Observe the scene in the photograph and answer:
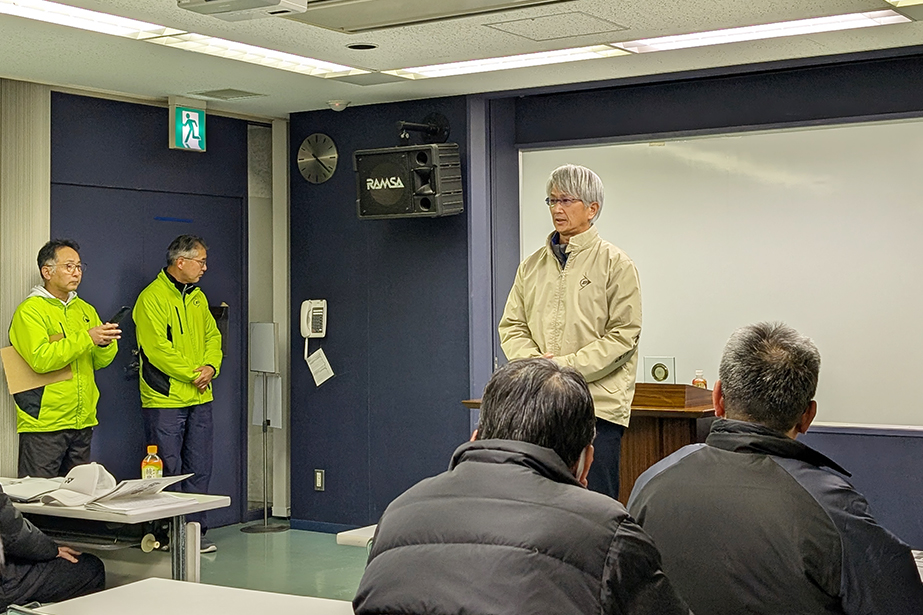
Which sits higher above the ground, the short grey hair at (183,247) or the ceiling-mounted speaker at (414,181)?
the ceiling-mounted speaker at (414,181)

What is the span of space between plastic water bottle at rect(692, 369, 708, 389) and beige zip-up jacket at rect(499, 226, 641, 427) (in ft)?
6.59

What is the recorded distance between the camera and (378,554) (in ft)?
6.42

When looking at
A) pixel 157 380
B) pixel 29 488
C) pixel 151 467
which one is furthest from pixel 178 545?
pixel 157 380

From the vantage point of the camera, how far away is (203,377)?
22.2 feet

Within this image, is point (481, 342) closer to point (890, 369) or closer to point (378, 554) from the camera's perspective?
point (890, 369)

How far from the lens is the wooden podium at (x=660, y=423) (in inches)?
194

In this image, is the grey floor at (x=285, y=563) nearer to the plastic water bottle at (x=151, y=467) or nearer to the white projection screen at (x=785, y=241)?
the plastic water bottle at (x=151, y=467)

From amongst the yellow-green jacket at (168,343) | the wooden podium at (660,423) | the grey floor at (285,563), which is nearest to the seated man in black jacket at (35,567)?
the grey floor at (285,563)

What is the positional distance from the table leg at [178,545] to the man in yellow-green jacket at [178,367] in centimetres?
248

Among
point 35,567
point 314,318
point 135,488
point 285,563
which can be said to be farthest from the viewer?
point 314,318

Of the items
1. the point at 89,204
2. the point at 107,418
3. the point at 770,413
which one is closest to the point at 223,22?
the point at 89,204

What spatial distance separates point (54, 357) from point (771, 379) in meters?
4.53

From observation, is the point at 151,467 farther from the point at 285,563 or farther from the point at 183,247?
the point at 183,247

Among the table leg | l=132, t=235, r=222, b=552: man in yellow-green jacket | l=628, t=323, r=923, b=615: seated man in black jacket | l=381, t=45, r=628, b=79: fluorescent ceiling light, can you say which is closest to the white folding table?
the table leg
